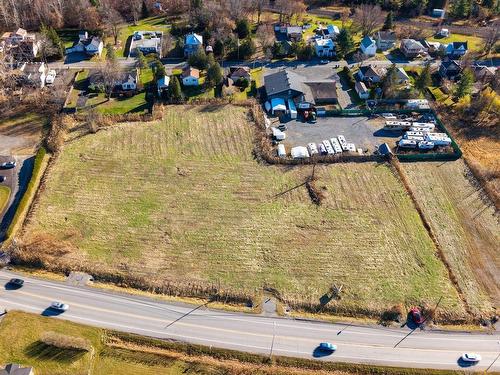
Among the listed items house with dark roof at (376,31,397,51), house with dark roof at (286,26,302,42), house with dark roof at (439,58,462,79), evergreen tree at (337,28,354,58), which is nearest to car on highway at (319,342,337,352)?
house with dark roof at (439,58,462,79)

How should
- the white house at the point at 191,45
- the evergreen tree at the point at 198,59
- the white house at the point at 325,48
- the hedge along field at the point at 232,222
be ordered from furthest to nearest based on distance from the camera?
the white house at the point at 325,48, the white house at the point at 191,45, the evergreen tree at the point at 198,59, the hedge along field at the point at 232,222

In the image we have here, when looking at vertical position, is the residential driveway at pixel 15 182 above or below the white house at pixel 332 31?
below

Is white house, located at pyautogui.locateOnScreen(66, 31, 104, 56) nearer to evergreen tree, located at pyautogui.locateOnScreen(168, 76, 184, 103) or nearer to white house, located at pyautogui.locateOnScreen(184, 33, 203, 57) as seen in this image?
white house, located at pyautogui.locateOnScreen(184, 33, 203, 57)

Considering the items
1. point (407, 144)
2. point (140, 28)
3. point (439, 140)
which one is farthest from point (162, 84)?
point (439, 140)

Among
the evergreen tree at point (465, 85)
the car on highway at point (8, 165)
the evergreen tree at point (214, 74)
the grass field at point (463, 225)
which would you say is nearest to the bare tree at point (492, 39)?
the evergreen tree at point (465, 85)

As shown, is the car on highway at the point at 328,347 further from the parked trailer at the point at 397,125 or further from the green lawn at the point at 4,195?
the green lawn at the point at 4,195
